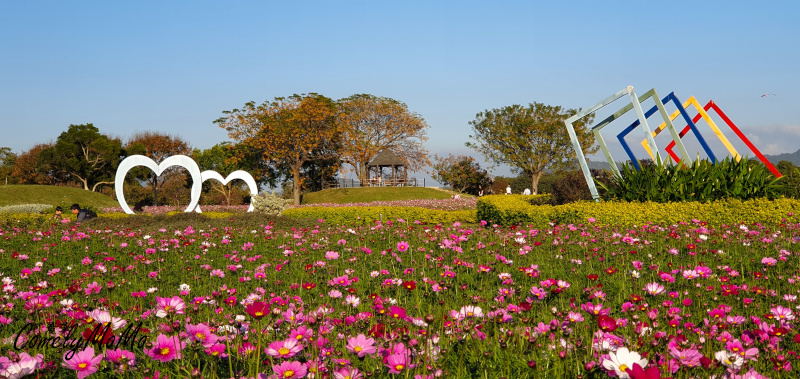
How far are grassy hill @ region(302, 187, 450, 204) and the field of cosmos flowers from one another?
103 ft

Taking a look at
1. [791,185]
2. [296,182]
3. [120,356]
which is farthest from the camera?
[296,182]

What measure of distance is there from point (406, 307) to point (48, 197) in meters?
37.2

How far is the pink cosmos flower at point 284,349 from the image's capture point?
180 cm

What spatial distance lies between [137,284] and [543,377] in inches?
192

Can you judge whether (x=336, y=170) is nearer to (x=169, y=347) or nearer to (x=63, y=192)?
(x=63, y=192)

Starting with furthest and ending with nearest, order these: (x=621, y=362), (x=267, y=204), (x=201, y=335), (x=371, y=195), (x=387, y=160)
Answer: (x=387, y=160) < (x=371, y=195) < (x=267, y=204) < (x=201, y=335) < (x=621, y=362)

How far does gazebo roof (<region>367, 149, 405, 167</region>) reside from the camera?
48.5m

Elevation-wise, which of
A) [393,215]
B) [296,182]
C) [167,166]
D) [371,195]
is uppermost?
[167,166]

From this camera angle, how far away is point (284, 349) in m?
1.82

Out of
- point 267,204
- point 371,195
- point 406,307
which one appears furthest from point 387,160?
point 406,307

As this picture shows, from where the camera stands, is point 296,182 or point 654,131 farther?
point 296,182

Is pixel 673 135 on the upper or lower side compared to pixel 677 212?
upper

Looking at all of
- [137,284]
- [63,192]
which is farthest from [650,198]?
[63,192]

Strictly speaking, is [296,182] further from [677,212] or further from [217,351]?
[217,351]
